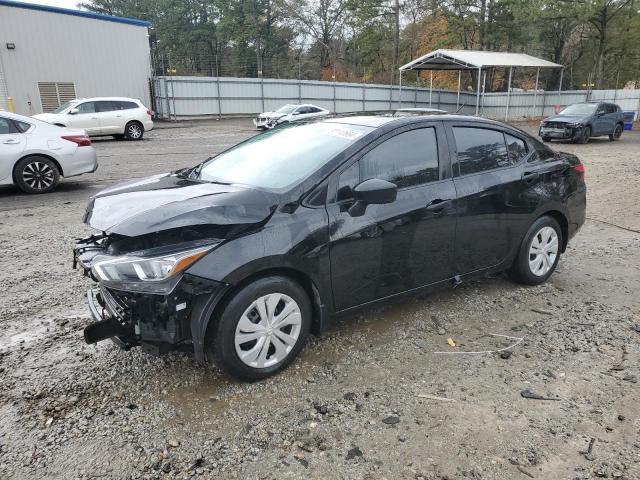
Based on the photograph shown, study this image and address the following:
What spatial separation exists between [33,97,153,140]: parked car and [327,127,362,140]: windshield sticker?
16633 millimetres

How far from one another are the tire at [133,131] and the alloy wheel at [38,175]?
1108cm

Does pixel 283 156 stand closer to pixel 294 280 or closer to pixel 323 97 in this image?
pixel 294 280

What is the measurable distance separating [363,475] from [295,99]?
106ft

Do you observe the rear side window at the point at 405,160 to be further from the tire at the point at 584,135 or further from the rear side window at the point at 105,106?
the tire at the point at 584,135

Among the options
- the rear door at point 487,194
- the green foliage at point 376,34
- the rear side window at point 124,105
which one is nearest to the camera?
the rear door at point 487,194

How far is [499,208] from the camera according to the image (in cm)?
427

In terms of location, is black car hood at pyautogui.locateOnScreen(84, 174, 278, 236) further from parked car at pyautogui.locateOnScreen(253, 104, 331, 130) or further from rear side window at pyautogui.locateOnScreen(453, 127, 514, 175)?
parked car at pyautogui.locateOnScreen(253, 104, 331, 130)

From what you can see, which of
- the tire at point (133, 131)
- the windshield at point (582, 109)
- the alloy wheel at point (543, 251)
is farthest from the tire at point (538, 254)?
the tire at point (133, 131)

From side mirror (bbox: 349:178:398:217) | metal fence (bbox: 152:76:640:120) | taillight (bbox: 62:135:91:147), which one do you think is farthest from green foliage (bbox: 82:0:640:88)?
side mirror (bbox: 349:178:398:217)

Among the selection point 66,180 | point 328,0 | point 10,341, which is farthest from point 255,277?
point 328,0

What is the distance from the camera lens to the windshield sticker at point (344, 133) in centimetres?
366

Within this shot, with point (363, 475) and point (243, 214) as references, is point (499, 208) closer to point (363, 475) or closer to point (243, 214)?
point (243, 214)

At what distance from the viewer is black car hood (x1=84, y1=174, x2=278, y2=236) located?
294cm

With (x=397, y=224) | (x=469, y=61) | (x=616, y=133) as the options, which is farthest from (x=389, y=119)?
(x=469, y=61)
